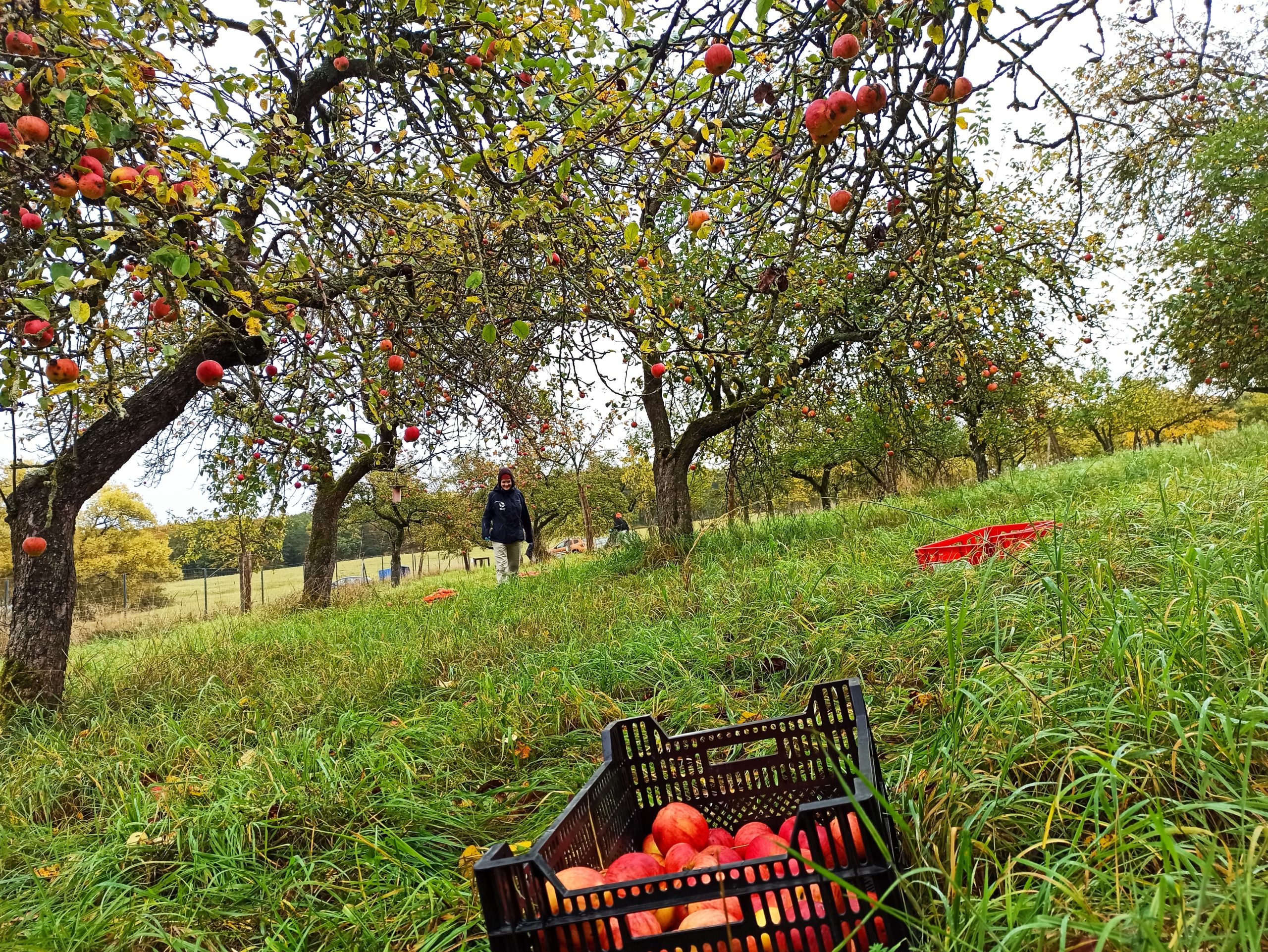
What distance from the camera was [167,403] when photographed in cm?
448

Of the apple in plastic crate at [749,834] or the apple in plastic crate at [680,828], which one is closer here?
the apple in plastic crate at [749,834]

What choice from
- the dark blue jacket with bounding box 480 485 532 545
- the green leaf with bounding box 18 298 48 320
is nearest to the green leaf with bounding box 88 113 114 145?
the green leaf with bounding box 18 298 48 320

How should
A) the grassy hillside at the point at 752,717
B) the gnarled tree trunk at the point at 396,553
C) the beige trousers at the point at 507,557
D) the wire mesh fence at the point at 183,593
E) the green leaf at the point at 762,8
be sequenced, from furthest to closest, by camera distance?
the gnarled tree trunk at the point at 396,553
the wire mesh fence at the point at 183,593
the beige trousers at the point at 507,557
the green leaf at the point at 762,8
the grassy hillside at the point at 752,717

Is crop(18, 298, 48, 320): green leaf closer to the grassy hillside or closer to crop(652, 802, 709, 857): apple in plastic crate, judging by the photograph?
the grassy hillside

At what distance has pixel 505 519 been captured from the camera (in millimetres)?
9188

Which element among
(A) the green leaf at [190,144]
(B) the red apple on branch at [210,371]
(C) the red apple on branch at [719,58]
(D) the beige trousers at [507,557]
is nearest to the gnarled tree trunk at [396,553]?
(D) the beige trousers at [507,557]

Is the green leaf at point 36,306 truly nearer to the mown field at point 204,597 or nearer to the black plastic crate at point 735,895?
the black plastic crate at point 735,895

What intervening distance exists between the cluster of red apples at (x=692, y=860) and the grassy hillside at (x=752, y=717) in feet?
0.67

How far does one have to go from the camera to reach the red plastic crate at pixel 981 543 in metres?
3.22

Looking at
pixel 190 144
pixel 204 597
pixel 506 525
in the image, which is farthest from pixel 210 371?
pixel 204 597

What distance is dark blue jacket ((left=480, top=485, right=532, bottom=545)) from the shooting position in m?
9.10

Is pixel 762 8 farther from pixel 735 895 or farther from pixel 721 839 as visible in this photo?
pixel 721 839

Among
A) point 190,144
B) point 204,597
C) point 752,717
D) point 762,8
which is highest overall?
point 190,144

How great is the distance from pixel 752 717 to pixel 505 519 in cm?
700
